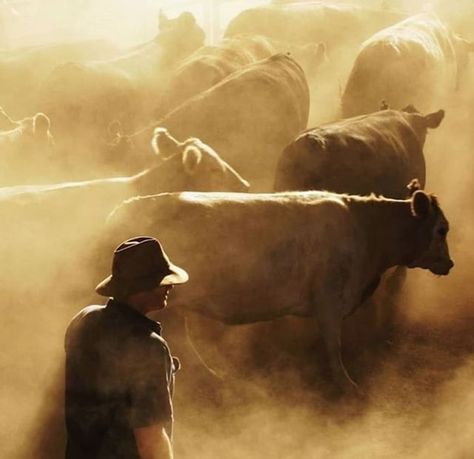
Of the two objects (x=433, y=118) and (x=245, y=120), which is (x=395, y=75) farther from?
(x=245, y=120)

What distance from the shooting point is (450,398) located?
623 cm

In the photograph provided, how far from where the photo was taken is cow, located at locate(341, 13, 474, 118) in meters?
12.3

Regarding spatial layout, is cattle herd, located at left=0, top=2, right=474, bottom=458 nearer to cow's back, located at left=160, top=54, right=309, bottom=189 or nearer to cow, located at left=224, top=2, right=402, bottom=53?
cow's back, located at left=160, top=54, right=309, bottom=189

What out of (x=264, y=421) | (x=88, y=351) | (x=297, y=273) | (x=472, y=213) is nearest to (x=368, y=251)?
(x=297, y=273)

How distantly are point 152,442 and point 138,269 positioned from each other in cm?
76

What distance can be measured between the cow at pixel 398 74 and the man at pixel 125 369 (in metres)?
9.45

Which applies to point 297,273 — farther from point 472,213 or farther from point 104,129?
point 104,129

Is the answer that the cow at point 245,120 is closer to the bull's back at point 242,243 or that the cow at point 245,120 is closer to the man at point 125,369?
the bull's back at point 242,243

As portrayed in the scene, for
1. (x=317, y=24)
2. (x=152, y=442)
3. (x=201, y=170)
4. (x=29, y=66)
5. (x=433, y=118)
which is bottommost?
(x=29, y=66)

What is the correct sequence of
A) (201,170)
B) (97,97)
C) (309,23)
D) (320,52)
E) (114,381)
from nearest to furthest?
(114,381), (201,170), (97,97), (320,52), (309,23)

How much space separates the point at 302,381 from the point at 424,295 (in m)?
2.32

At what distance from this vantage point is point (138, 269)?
3.37 m

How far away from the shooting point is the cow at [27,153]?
935 cm

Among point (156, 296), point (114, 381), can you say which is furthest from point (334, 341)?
point (114, 381)
